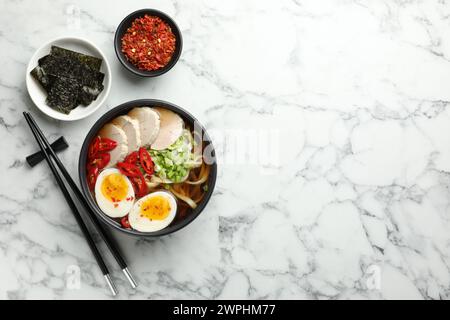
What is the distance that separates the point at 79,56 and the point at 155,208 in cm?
68

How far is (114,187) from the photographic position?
2133 mm

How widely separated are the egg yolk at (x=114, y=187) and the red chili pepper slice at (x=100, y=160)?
0.06m

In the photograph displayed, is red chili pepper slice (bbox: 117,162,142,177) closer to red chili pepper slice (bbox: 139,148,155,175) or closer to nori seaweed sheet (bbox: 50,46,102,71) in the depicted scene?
red chili pepper slice (bbox: 139,148,155,175)

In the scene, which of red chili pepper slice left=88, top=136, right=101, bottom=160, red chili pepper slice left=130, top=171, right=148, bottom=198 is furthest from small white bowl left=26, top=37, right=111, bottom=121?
red chili pepper slice left=130, top=171, right=148, bottom=198

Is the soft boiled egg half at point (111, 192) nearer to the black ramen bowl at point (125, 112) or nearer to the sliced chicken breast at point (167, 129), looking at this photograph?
the black ramen bowl at point (125, 112)

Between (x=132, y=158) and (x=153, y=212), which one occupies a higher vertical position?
(x=132, y=158)

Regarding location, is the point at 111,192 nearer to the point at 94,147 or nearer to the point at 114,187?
the point at 114,187

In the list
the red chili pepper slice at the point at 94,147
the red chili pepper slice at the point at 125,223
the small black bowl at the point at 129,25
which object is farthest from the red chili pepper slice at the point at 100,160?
the small black bowl at the point at 129,25

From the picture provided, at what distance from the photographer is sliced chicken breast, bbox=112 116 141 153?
7.07ft

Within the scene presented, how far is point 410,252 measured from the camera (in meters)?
2.46

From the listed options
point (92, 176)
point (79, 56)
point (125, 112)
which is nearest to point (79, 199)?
point (92, 176)

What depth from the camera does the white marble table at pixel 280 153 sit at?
90.0 inches

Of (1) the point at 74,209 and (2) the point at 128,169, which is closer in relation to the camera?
(2) the point at 128,169

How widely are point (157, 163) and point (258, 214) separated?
0.51m
